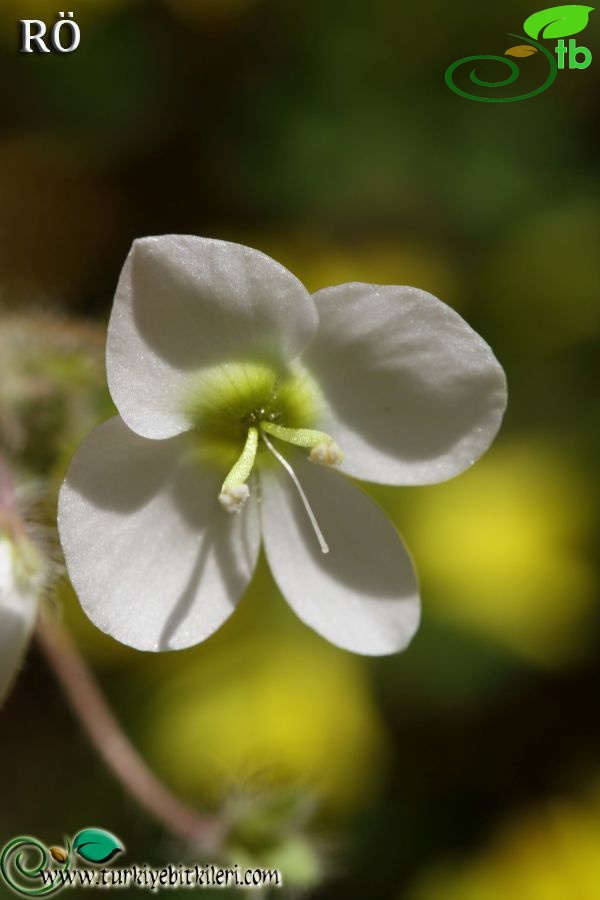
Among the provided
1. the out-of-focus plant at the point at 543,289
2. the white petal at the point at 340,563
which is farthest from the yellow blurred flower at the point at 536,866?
the white petal at the point at 340,563

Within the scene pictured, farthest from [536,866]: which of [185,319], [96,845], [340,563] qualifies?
[185,319]

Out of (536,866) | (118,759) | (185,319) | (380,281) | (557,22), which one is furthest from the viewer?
(380,281)

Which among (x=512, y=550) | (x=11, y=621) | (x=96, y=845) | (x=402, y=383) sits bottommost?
(x=96, y=845)

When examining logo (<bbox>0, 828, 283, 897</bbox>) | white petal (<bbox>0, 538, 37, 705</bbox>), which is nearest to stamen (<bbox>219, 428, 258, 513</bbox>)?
white petal (<bbox>0, 538, 37, 705</bbox>)

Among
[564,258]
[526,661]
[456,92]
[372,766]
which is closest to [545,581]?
[526,661]

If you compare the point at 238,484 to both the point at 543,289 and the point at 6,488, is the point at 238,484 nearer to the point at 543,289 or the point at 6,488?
the point at 6,488

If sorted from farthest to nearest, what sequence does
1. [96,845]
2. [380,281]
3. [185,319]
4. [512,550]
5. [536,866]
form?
[380,281] < [512,550] < [536,866] < [96,845] < [185,319]

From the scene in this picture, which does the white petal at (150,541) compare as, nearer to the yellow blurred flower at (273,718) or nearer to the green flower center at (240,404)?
the green flower center at (240,404)

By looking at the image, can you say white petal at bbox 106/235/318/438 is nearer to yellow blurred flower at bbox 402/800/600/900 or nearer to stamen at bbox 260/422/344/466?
stamen at bbox 260/422/344/466
